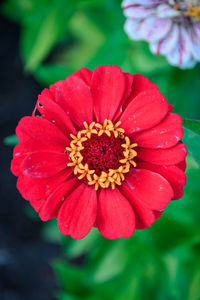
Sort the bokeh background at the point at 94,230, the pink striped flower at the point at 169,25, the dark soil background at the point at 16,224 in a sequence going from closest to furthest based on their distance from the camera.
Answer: the pink striped flower at the point at 169,25 < the bokeh background at the point at 94,230 < the dark soil background at the point at 16,224

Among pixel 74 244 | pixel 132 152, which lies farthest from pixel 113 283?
pixel 132 152

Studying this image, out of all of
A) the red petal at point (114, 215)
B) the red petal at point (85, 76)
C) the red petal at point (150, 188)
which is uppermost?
the red petal at point (85, 76)

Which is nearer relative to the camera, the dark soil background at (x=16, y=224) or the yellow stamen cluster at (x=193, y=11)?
the yellow stamen cluster at (x=193, y=11)

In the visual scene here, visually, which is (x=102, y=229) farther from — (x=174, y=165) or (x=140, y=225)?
(x=174, y=165)

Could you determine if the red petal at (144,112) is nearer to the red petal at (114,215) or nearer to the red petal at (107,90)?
the red petal at (107,90)

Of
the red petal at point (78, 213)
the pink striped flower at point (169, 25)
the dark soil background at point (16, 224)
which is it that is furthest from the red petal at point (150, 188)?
the dark soil background at point (16, 224)

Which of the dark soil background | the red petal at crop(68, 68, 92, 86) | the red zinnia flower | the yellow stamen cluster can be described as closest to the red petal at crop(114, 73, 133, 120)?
the red zinnia flower

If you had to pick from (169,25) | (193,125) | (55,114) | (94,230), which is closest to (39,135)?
(55,114)
